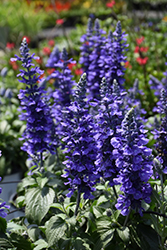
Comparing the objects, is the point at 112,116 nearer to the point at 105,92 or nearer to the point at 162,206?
the point at 105,92

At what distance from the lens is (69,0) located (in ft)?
53.3

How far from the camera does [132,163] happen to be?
6.54ft

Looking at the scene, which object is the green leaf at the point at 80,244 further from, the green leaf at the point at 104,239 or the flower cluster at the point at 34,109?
the flower cluster at the point at 34,109

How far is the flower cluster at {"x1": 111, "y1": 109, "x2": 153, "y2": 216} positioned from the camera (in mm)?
1913

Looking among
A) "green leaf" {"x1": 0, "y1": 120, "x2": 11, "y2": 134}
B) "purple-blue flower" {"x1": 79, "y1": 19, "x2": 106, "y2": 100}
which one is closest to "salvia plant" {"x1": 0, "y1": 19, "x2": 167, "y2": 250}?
"purple-blue flower" {"x1": 79, "y1": 19, "x2": 106, "y2": 100}

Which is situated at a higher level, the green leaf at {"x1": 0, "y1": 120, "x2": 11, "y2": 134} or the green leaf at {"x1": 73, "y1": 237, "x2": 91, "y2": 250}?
the green leaf at {"x1": 0, "y1": 120, "x2": 11, "y2": 134}

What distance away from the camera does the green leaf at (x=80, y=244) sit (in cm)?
224

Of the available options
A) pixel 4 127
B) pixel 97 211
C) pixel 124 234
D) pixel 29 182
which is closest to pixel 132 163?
pixel 124 234

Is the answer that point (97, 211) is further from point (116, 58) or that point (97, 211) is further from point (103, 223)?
point (116, 58)

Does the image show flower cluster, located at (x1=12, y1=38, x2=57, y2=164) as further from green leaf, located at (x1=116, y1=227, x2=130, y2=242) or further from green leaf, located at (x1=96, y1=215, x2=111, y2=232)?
green leaf, located at (x1=116, y1=227, x2=130, y2=242)

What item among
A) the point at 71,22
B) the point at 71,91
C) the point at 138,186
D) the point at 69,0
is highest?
the point at 69,0

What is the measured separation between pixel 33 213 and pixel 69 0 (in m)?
15.6

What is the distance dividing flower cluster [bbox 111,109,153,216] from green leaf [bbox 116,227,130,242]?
19 cm

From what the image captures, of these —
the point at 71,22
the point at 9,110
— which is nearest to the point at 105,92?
the point at 9,110
